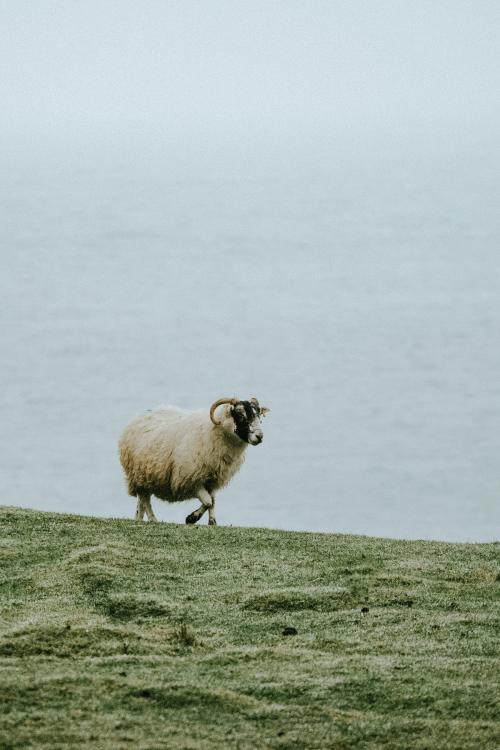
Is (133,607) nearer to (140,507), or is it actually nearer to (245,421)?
(245,421)

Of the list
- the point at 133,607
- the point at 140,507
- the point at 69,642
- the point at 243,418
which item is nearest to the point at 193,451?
the point at 243,418

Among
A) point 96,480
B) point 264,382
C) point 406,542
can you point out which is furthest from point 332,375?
point 406,542

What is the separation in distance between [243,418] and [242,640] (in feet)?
25.6

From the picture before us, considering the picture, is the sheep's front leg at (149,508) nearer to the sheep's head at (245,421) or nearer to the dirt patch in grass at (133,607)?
the sheep's head at (245,421)

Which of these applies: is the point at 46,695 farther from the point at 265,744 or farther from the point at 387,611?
the point at 387,611

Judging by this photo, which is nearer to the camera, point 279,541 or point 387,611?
point 387,611

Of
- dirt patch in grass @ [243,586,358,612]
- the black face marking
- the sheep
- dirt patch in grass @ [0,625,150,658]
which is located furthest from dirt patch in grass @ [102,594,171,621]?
the black face marking

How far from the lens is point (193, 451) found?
18672 mm

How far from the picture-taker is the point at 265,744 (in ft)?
26.2

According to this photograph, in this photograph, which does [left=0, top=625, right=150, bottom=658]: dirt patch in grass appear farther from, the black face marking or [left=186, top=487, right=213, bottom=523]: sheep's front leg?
the black face marking

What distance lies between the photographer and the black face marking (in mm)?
18609

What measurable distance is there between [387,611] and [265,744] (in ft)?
13.6

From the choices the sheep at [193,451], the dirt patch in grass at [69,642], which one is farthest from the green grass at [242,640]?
the sheep at [193,451]

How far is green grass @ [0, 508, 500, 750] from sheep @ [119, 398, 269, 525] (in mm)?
2238
